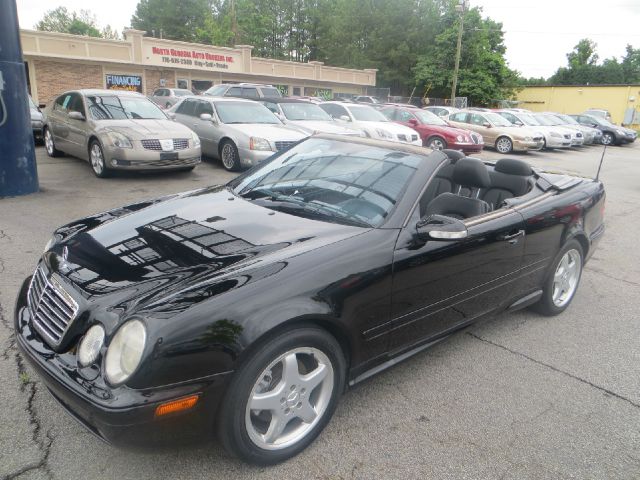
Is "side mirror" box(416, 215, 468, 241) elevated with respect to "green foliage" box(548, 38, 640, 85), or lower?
lower

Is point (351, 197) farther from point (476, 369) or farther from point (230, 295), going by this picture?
point (476, 369)

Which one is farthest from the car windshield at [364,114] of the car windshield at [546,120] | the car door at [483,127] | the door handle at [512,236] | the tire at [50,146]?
the door handle at [512,236]

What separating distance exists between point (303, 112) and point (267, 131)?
2.86m

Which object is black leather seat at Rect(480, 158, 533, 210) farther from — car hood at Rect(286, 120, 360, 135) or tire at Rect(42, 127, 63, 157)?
tire at Rect(42, 127, 63, 157)

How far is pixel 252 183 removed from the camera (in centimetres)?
354

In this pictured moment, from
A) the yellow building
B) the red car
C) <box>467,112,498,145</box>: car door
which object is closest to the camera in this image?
the red car

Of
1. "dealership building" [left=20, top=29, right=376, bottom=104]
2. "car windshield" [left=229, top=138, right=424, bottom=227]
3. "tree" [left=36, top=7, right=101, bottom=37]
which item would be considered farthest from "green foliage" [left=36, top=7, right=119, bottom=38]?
"car windshield" [left=229, top=138, right=424, bottom=227]

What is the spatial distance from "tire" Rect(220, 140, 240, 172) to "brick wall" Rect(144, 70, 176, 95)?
19885 millimetres

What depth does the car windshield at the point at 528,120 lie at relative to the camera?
2008 centimetres

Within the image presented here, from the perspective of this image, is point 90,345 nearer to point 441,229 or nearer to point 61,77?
point 441,229

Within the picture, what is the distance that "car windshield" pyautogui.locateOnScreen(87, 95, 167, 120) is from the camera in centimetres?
886

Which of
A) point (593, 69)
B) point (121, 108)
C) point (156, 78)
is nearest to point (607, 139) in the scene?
point (121, 108)

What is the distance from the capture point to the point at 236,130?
989cm

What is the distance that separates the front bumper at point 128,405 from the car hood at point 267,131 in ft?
25.9
